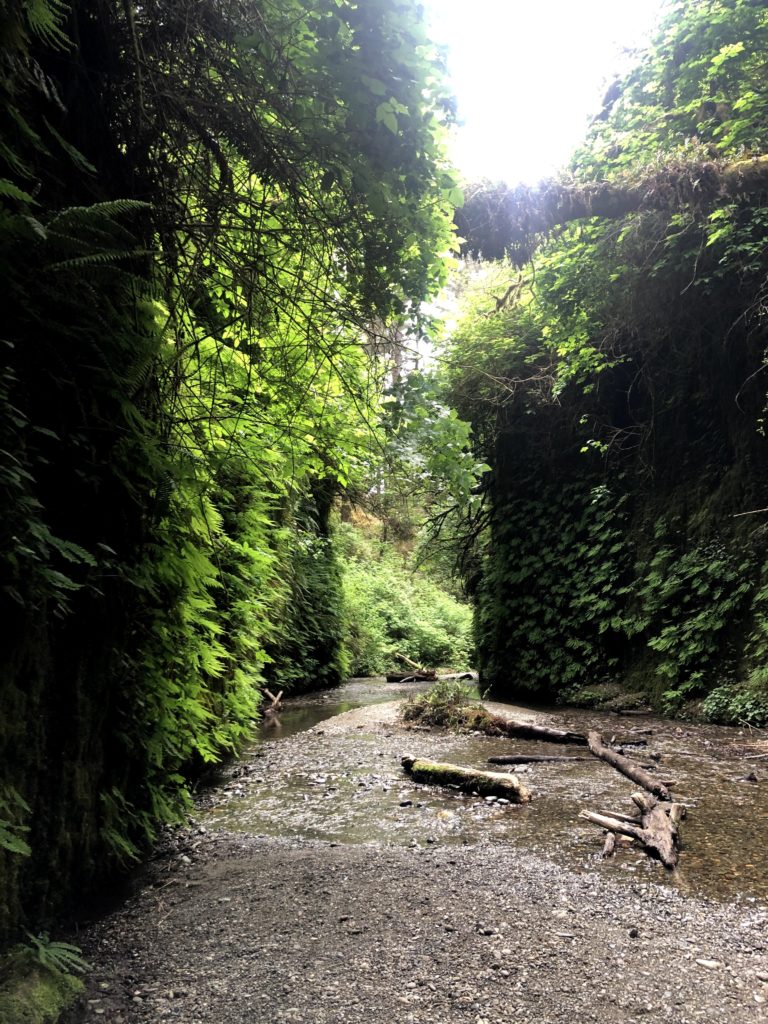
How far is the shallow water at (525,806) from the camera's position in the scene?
3.76 meters

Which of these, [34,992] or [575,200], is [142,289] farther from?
[575,200]

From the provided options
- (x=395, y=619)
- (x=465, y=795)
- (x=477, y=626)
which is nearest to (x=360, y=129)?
(x=465, y=795)

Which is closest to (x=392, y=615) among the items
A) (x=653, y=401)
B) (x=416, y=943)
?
(x=653, y=401)

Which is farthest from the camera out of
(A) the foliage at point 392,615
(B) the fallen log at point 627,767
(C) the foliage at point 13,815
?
(A) the foliage at point 392,615

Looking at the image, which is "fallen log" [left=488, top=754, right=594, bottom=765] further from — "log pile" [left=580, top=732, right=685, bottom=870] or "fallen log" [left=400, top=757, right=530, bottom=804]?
"log pile" [left=580, top=732, right=685, bottom=870]

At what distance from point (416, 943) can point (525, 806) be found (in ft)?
7.67

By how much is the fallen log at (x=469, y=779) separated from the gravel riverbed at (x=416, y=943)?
1.15 meters

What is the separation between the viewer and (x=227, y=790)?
6.03 meters

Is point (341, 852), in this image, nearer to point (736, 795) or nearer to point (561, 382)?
point (736, 795)

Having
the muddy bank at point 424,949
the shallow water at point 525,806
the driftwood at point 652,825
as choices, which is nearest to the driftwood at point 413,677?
the shallow water at point 525,806

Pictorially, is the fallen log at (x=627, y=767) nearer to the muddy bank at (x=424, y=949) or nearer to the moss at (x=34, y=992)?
the muddy bank at (x=424, y=949)

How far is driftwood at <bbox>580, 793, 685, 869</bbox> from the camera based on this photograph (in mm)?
3783

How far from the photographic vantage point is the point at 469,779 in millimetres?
5613

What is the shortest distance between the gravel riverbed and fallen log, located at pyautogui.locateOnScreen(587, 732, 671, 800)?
1.58m
